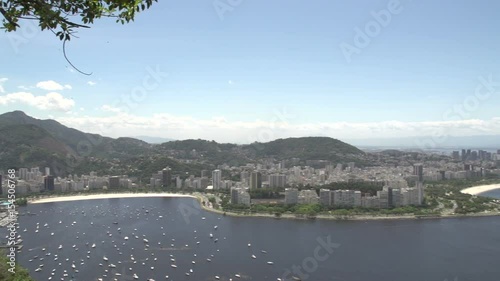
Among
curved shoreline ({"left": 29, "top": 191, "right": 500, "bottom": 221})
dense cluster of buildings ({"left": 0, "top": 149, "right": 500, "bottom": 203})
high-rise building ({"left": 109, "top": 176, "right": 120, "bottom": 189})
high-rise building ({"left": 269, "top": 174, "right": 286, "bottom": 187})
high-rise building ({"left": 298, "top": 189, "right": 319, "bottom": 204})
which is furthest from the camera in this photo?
high-rise building ({"left": 109, "top": 176, "right": 120, "bottom": 189})

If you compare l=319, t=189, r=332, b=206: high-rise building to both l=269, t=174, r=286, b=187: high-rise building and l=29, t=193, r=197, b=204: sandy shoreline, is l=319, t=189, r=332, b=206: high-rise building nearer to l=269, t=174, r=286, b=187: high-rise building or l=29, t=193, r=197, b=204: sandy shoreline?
l=269, t=174, r=286, b=187: high-rise building

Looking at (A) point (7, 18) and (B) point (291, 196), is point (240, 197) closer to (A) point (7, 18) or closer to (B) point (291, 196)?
(B) point (291, 196)

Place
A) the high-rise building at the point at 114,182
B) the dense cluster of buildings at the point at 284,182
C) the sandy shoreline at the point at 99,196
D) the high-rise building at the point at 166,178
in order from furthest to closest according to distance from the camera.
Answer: the high-rise building at the point at 166,178, the high-rise building at the point at 114,182, the sandy shoreline at the point at 99,196, the dense cluster of buildings at the point at 284,182

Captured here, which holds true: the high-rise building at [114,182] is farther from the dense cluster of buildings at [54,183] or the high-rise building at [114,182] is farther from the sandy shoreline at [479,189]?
the sandy shoreline at [479,189]

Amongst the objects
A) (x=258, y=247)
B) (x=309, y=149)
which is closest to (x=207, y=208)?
(x=258, y=247)

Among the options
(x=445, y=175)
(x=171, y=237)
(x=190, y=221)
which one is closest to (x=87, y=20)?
(x=171, y=237)

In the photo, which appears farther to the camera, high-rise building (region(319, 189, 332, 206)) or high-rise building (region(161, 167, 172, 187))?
high-rise building (region(161, 167, 172, 187))

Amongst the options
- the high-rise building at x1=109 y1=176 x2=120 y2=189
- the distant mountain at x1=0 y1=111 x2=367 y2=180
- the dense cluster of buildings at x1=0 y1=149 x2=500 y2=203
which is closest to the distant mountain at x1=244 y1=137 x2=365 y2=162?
the distant mountain at x1=0 y1=111 x2=367 y2=180

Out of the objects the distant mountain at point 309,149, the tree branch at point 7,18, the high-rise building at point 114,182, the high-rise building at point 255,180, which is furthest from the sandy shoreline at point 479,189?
the tree branch at point 7,18
